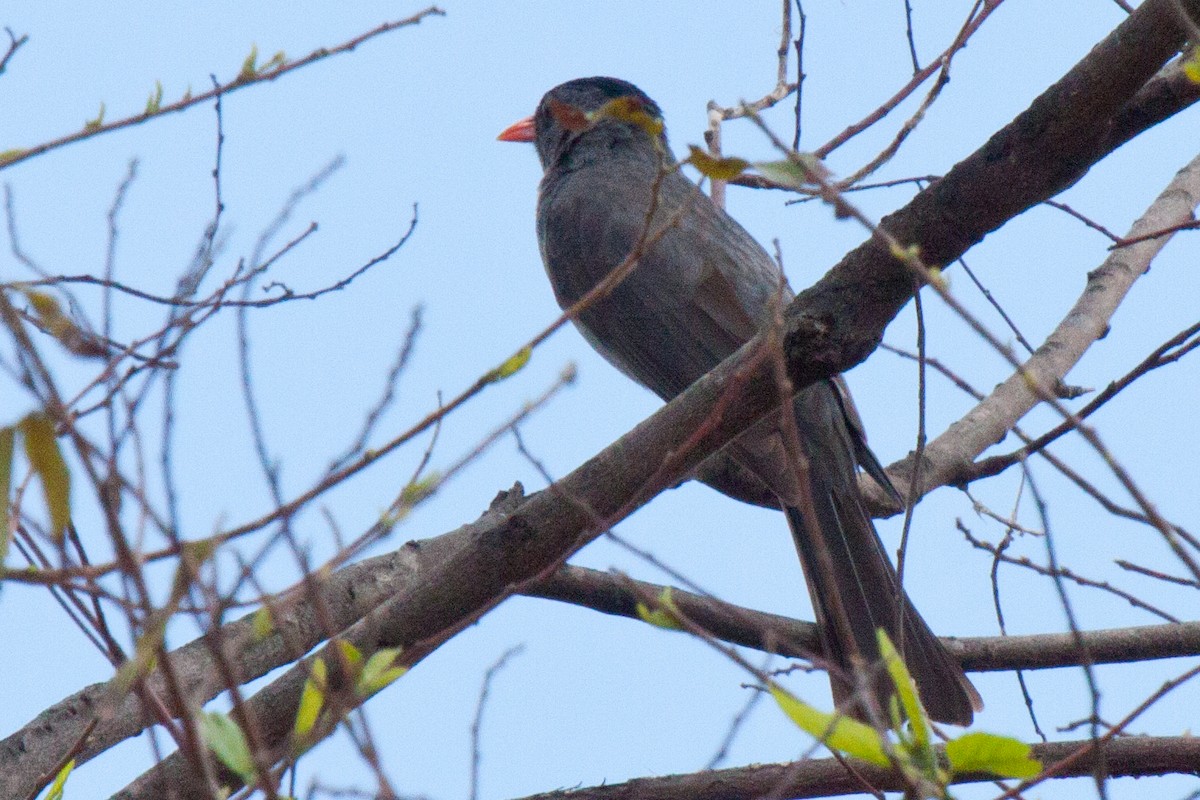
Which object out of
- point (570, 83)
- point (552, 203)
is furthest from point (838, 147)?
point (570, 83)

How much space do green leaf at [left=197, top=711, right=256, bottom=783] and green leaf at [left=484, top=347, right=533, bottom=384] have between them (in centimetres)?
54

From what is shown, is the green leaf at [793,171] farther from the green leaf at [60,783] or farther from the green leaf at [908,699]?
the green leaf at [60,783]

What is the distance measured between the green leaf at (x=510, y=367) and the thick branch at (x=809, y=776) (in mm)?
1428

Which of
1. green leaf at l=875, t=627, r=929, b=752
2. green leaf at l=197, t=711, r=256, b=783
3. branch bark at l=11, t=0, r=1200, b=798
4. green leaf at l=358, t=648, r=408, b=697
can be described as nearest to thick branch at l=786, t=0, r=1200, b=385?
branch bark at l=11, t=0, r=1200, b=798

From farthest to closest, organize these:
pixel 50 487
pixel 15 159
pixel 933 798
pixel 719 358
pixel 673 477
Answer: pixel 719 358, pixel 673 477, pixel 15 159, pixel 933 798, pixel 50 487

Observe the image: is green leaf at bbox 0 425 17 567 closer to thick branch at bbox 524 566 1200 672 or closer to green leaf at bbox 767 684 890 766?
green leaf at bbox 767 684 890 766

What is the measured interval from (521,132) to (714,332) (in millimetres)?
2475

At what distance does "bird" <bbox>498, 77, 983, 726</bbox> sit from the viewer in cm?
399

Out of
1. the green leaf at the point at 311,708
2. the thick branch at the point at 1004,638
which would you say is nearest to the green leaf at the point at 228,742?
the green leaf at the point at 311,708

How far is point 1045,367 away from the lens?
4.49m

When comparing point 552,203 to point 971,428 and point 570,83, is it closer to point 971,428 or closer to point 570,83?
point 570,83

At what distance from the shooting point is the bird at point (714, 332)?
3993 mm

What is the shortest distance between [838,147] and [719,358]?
3.87 feet

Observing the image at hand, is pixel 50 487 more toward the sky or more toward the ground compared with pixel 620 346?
more toward the ground
